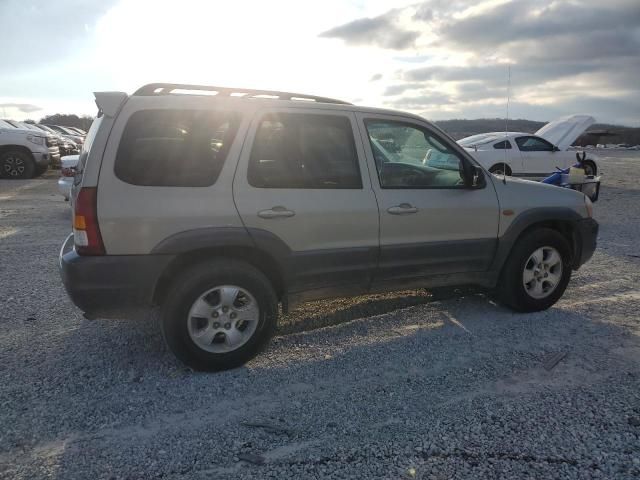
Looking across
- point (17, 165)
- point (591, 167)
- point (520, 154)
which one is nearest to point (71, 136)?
point (17, 165)

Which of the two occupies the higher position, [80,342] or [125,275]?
[125,275]

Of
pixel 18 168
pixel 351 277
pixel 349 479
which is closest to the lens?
pixel 349 479

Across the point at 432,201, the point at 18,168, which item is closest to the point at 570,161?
the point at 432,201

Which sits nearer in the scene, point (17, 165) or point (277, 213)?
point (277, 213)

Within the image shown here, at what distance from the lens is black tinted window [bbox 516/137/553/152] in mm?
13258

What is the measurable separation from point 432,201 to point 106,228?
2.48 m

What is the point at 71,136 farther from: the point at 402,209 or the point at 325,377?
the point at 325,377

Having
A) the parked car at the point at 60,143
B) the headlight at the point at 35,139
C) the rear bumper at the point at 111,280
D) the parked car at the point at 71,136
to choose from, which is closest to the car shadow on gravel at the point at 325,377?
the rear bumper at the point at 111,280

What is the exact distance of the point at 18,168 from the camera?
48.7 feet

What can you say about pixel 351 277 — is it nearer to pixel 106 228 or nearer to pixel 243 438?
pixel 243 438

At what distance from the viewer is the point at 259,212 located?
3.41 meters

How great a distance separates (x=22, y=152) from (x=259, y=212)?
1435 centimetres

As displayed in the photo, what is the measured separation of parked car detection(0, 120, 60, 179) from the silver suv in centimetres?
1338

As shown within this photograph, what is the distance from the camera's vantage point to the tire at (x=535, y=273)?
4406 millimetres
